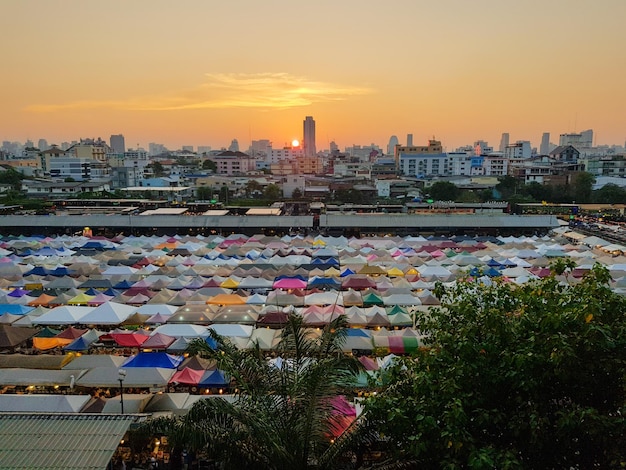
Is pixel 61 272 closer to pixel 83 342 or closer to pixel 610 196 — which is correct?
pixel 83 342

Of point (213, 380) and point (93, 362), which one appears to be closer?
point (213, 380)

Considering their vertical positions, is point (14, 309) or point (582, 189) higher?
point (582, 189)

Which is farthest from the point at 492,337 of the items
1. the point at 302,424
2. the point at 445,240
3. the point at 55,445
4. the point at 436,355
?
the point at 445,240

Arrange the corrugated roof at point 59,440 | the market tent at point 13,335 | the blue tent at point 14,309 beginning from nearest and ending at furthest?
1. the corrugated roof at point 59,440
2. the market tent at point 13,335
3. the blue tent at point 14,309

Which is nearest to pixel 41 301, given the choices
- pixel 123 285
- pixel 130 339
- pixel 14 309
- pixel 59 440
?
pixel 14 309

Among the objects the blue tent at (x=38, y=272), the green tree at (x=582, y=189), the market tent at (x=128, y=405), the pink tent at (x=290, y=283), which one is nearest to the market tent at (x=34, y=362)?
the market tent at (x=128, y=405)

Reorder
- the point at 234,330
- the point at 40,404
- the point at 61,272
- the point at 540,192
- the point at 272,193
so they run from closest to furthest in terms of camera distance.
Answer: the point at 40,404
the point at 234,330
the point at 61,272
the point at 540,192
the point at 272,193

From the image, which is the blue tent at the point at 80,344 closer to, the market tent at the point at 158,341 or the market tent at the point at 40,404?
the market tent at the point at 158,341

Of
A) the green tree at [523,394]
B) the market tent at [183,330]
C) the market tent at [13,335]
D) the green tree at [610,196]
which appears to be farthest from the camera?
the green tree at [610,196]
